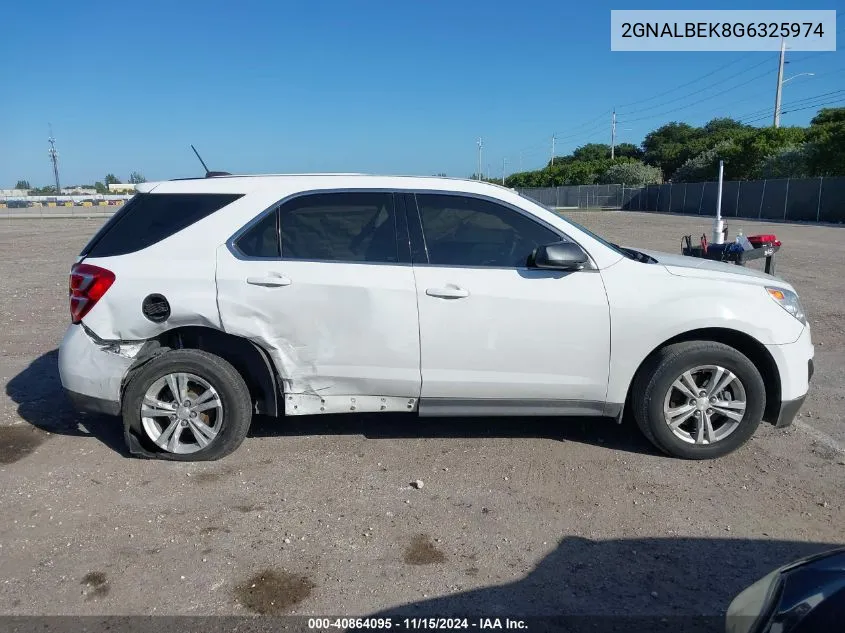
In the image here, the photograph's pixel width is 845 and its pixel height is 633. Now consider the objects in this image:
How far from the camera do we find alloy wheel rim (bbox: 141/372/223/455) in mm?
4422

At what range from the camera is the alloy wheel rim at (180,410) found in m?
4.42

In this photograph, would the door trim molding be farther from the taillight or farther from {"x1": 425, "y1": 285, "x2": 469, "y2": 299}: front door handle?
the taillight

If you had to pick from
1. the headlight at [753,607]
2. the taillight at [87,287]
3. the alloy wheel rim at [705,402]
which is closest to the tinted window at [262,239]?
the taillight at [87,287]

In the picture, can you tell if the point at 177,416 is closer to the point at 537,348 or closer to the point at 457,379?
the point at 457,379

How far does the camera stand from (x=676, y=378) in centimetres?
437

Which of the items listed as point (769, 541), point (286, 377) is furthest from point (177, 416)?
point (769, 541)

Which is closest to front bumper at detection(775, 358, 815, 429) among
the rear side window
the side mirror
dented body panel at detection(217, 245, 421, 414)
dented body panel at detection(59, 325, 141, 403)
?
the side mirror

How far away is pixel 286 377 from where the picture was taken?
445 cm

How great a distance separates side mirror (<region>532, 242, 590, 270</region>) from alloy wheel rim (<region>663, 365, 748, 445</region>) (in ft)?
3.28

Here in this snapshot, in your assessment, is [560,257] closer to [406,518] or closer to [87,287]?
[406,518]

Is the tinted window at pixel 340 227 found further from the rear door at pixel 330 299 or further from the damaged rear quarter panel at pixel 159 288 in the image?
the damaged rear quarter panel at pixel 159 288

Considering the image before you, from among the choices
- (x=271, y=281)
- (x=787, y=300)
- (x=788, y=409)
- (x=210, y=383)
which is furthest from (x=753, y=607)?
(x=210, y=383)

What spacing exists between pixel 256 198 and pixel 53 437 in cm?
236

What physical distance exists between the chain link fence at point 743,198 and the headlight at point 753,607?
23259mm
